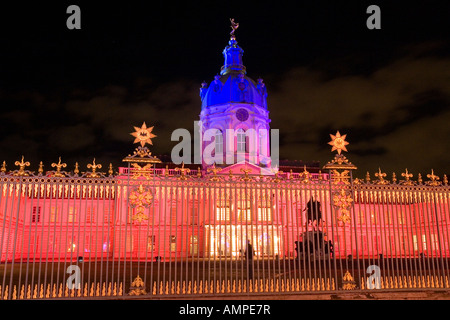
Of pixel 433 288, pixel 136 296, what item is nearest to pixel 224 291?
pixel 136 296

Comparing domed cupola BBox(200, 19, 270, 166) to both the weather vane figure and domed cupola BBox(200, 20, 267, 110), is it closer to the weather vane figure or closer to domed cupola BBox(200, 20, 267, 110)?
domed cupola BBox(200, 20, 267, 110)

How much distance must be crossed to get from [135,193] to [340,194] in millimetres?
5664

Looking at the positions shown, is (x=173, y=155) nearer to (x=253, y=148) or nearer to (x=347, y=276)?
(x=253, y=148)

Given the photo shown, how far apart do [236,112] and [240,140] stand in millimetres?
2912

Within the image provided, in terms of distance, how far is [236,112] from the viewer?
41188mm

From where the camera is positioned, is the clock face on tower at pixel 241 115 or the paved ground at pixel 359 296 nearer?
the paved ground at pixel 359 296

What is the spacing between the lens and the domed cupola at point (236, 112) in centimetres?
4103

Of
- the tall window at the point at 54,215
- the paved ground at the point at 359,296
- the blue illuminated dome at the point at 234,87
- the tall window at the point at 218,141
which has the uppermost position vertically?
the blue illuminated dome at the point at 234,87

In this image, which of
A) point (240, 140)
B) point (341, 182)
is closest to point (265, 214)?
point (341, 182)

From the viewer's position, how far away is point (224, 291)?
10062 millimetres

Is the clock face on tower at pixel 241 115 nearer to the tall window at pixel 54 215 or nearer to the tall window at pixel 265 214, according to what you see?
the tall window at pixel 265 214

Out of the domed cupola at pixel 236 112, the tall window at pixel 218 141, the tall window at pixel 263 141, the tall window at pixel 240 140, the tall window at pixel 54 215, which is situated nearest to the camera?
the tall window at pixel 54 215

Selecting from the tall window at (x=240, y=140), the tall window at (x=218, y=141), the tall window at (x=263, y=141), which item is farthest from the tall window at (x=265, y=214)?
the tall window at (x=263, y=141)

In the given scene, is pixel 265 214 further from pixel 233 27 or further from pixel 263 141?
pixel 233 27
